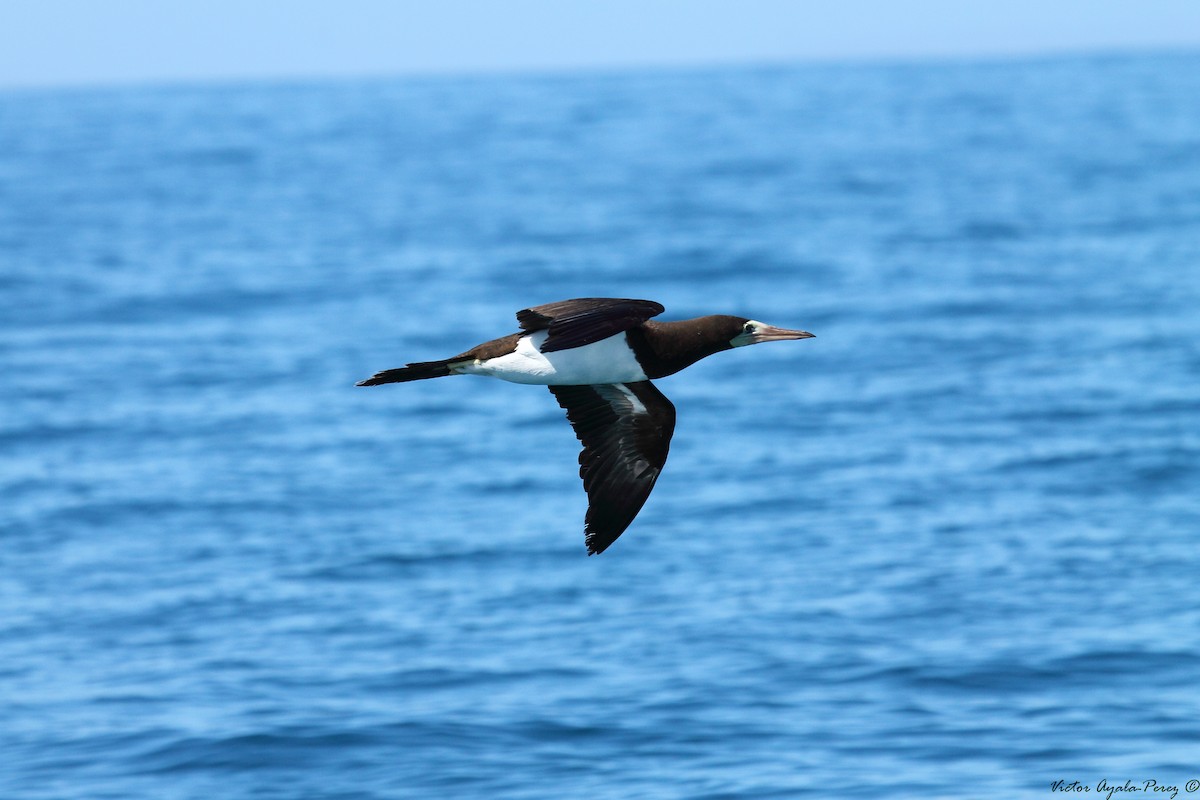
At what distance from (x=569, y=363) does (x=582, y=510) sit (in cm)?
1301

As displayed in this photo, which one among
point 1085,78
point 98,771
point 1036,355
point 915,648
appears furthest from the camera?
point 1085,78

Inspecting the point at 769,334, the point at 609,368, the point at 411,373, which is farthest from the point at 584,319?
the point at 769,334

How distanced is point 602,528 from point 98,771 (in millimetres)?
6156

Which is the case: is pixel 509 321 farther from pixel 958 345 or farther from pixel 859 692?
pixel 859 692

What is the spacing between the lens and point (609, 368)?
32.9 feet

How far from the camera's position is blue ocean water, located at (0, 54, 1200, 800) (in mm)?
14891

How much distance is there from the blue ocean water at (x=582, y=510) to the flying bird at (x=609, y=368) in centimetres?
371

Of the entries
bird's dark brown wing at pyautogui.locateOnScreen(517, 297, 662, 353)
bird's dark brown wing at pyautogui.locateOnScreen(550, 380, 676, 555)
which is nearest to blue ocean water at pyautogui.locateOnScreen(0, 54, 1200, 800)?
bird's dark brown wing at pyautogui.locateOnScreen(550, 380, 676, 555)

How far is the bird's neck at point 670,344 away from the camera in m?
9.89

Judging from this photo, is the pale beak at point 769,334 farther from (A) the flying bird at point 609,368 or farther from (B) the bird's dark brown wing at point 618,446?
(B) the bird's dark brown wing at point 618,446

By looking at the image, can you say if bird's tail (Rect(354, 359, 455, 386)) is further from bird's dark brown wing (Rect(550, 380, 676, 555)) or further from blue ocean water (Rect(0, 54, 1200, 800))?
blue ocean water (Rect(0, 54, 1200, 800))

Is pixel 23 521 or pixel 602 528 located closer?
pixel 602 528

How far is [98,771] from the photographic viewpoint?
Result: 47.9ft

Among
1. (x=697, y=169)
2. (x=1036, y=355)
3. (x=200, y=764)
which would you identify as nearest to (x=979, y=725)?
(x=200, y=764)
